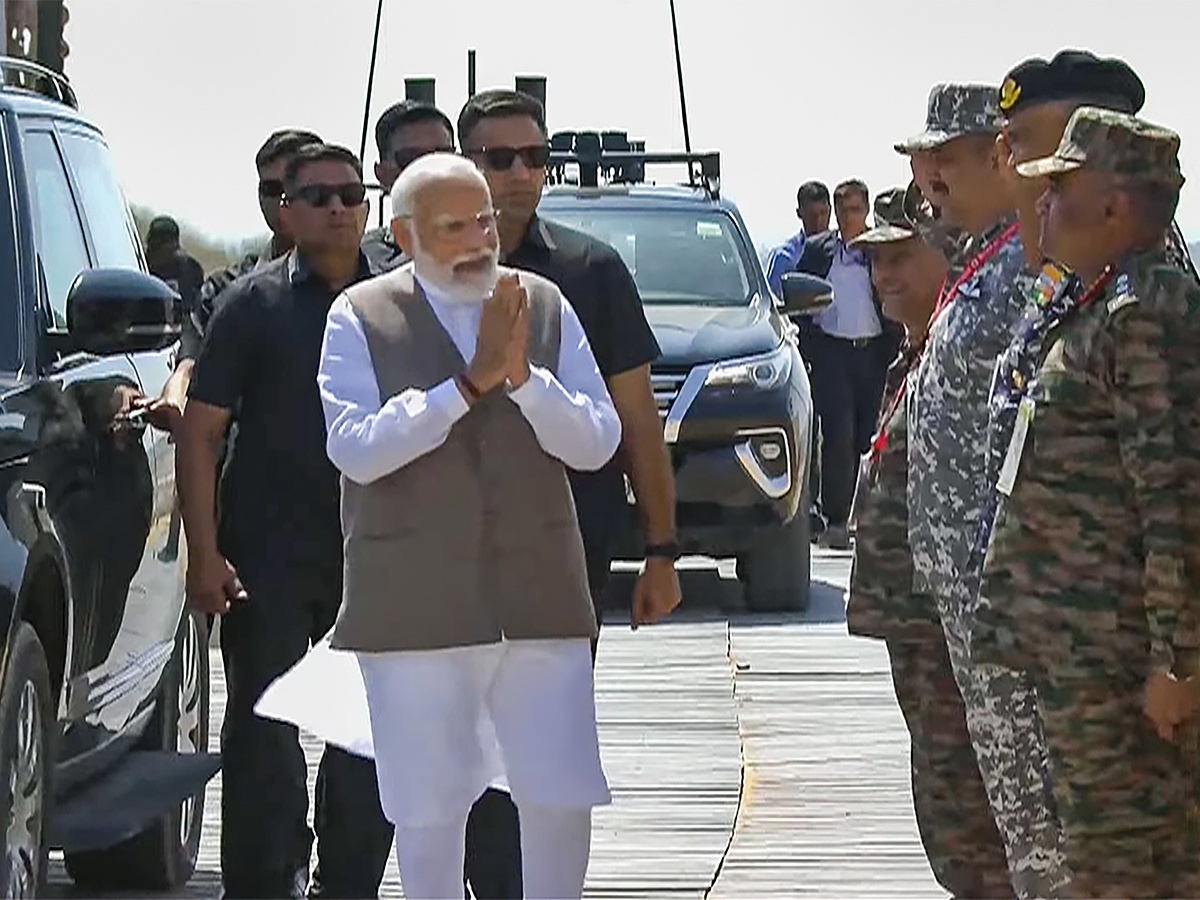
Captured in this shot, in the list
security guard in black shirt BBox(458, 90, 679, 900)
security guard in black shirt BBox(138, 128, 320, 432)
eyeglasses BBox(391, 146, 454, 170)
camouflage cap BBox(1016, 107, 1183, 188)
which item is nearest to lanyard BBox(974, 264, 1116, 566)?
camouflage cap BBox(1016, 107, 1183, 188)

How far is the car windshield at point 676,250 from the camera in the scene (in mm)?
12883

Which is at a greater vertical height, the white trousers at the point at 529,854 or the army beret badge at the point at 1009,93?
the army beret badge at the point at 1009,93

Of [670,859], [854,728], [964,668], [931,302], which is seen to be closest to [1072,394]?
[964,668]

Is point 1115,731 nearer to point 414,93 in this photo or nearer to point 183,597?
point 183,597

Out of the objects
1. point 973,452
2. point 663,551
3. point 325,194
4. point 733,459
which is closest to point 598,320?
point 663,551

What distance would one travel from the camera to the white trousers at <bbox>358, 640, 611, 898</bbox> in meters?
5.21

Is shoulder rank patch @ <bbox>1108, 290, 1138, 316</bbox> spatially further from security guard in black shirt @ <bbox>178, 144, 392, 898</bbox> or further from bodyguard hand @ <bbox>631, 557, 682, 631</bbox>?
security guard in black shirt @ <bbox>178, 144, 392, 898</bbox>

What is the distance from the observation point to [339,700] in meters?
5.59

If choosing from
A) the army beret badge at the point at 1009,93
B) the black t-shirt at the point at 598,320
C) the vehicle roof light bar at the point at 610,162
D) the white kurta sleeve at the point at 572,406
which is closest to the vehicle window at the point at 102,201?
the black t-shirt at the point at 598,320

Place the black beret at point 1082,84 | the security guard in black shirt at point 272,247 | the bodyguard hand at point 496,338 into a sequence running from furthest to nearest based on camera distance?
the security guard in black shirt at point 272,247, the black beret at point 1082,84, the bodyguard hand at point 496,338

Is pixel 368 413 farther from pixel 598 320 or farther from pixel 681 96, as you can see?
pixel 681 96

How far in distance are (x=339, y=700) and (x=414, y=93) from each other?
7.93m

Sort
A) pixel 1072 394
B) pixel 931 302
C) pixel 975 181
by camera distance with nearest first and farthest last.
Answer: pixel 1072 394 → pixel 975 181 → pixel 931 302

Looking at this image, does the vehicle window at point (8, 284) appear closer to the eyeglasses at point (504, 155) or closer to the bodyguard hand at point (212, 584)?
the bodyguard hand at point (212, 584)
